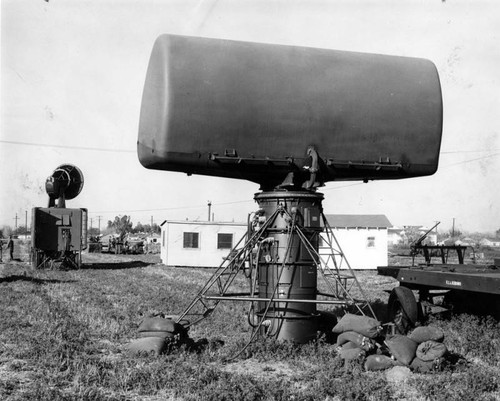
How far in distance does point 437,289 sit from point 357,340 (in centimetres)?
289

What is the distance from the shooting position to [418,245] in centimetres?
1170

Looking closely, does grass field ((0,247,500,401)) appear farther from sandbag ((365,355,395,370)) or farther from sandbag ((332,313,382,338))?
sandbag ((332,313,382,338))

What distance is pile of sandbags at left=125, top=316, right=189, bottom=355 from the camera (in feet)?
26.5

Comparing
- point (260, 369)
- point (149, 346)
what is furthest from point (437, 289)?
point (149, 346)

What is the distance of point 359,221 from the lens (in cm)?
3266

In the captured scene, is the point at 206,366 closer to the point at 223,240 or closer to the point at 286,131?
the point at 286,131

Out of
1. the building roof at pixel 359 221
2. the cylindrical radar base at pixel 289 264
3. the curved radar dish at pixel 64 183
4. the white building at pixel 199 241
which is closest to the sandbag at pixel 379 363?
the cylindrical radar base at pixel 289 264

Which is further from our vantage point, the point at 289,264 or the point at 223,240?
the point at 223,240

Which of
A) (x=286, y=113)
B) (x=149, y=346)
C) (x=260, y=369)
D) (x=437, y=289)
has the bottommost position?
(x=260, y=369)

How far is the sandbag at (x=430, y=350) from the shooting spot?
727 centimetres

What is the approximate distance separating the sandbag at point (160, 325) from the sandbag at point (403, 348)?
10.0ft

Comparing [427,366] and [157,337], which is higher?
[157,337]

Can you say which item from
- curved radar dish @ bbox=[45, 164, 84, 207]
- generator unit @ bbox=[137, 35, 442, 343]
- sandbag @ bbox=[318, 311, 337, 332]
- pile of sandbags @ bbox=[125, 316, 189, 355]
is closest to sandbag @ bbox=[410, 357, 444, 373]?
generator unit @ bbox=[137, 35, 442, 343]

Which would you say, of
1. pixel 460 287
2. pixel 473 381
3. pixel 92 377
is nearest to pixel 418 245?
pixel 460 287
